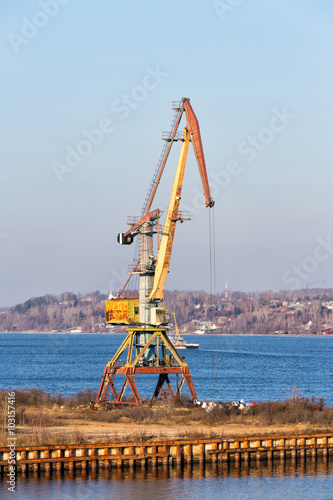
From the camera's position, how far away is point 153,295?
49.1 meters

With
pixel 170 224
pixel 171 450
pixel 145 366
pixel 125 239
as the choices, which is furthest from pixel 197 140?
pixel 171 450

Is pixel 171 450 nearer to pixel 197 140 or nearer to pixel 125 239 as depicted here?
pixel 125 239

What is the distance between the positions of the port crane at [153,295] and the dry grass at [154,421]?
1.88 m

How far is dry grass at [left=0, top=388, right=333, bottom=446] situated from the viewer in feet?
127

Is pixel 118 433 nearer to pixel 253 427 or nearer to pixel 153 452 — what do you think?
pixel 153 452

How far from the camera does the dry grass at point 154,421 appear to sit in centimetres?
3862

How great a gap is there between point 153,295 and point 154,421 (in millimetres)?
7723

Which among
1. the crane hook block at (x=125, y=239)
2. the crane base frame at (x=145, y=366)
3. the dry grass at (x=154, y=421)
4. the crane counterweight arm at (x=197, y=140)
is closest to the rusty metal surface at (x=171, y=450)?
the dry grass at (x=154, y=421)

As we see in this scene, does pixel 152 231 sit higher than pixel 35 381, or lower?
higher

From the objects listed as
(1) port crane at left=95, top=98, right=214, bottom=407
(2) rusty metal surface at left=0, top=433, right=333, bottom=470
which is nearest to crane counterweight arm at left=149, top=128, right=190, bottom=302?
(1) port crane at left=95, top=98, right=214, bottom=407

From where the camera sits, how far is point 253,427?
42.8m

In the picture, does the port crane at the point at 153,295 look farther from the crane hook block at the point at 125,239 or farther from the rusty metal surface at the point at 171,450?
the rusty metal surface at the point at 171,450

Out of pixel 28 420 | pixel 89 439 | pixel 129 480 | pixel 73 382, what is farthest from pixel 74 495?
pixel 73 382

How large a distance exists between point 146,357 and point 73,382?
43.1m
